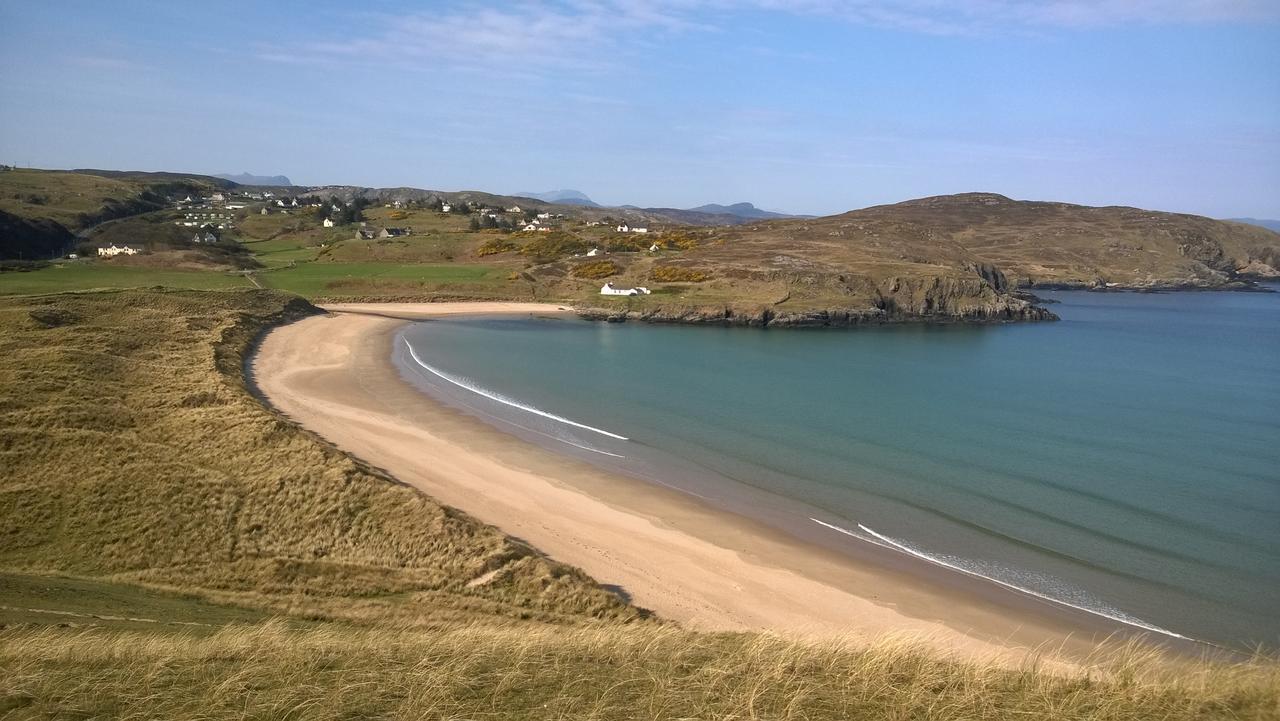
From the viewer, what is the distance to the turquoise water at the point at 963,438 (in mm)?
17125

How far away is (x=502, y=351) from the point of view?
4491cm

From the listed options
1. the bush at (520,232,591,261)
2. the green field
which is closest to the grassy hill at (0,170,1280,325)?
the green field

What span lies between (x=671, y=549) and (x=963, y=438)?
15.4 metres

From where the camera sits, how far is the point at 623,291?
218 ft

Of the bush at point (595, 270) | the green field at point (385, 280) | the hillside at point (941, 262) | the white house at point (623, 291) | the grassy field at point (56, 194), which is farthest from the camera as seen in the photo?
the grassy field at point (56, 194)

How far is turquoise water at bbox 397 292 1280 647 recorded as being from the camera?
17.1 metres

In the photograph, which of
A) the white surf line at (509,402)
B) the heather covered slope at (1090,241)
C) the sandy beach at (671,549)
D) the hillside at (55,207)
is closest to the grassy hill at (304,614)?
the sandy beach at (671,549)

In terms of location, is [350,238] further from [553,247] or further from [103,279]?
[103,279]

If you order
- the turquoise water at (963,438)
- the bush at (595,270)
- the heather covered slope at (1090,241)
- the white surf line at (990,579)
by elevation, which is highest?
the heather covered slope at (1090,241)

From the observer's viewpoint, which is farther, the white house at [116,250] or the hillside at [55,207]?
the white house at [116,250]

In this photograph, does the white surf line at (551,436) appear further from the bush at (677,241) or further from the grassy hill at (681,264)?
the bush at (677,241)

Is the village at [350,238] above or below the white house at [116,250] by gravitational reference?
above

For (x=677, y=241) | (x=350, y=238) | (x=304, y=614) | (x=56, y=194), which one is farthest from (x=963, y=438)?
(x=56, y=194)

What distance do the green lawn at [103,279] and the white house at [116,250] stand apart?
229 inches
